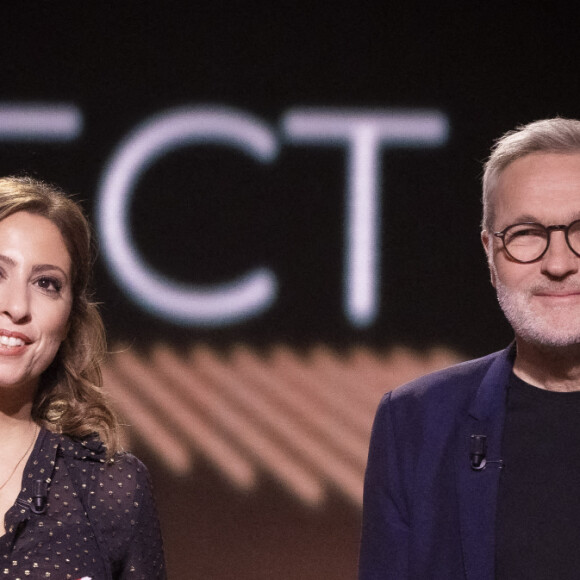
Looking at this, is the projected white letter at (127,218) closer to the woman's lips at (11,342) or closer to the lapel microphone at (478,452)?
the woman's lips at (11,342)

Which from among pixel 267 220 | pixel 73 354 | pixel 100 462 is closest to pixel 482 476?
pixel 100 462

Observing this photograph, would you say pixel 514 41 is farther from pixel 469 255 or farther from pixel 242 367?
pixel 242 367

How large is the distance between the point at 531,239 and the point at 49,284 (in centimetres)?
101

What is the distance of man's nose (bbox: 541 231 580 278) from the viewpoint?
1.76 m

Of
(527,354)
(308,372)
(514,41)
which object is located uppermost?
(514,41)

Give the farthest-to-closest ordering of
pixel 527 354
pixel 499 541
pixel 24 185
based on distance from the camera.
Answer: pixel 24 185
pixel 527 354
pixel 499 541

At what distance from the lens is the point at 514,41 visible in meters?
3.77

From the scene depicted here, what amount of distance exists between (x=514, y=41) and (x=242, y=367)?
1.75 m

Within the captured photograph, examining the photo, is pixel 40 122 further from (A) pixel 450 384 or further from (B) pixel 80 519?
(A) pixel 450 384

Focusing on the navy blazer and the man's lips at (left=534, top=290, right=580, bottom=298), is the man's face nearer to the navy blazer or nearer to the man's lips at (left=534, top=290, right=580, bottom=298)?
the man's lips at (left=534, top=290, right=580, bottom=298)

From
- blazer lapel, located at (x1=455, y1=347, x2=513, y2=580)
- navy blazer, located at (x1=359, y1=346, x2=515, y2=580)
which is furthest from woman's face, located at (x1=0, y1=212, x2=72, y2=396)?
blazer lapel, located at (x1=455, y1=347, x2=513, y2=580)

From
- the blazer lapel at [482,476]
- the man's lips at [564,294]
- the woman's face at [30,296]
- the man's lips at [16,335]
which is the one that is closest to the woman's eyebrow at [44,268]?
the woman's face at [30,296]

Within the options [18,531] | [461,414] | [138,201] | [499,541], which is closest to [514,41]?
[138,201]

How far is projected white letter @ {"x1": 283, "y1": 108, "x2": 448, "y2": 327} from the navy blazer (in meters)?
1.74
